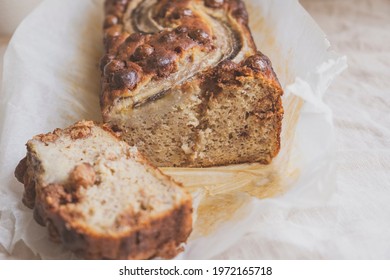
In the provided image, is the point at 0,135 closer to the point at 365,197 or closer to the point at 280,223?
the point at 280,223

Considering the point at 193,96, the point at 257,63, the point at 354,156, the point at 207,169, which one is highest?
the point at 257,63

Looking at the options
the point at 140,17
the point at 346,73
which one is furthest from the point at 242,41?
the point at 346,73

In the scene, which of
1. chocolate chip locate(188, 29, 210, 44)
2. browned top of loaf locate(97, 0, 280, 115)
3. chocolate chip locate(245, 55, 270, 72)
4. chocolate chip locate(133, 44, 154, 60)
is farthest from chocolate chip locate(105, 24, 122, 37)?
chocolate chip locate(245, 55, 270, 72)

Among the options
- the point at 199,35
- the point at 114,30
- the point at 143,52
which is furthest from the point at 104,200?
the point at 114,30

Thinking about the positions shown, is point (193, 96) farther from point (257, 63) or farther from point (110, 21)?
point (110, 21)

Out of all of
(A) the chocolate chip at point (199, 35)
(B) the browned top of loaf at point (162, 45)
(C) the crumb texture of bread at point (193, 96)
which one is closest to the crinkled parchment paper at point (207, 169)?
(C) the crumb texture of bread at point (193, 96)

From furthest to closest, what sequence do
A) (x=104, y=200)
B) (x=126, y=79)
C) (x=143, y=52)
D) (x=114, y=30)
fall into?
(x=114, y=30)
(x=143, y=52)
(x=126, y=79)
(x=104, y=200)
